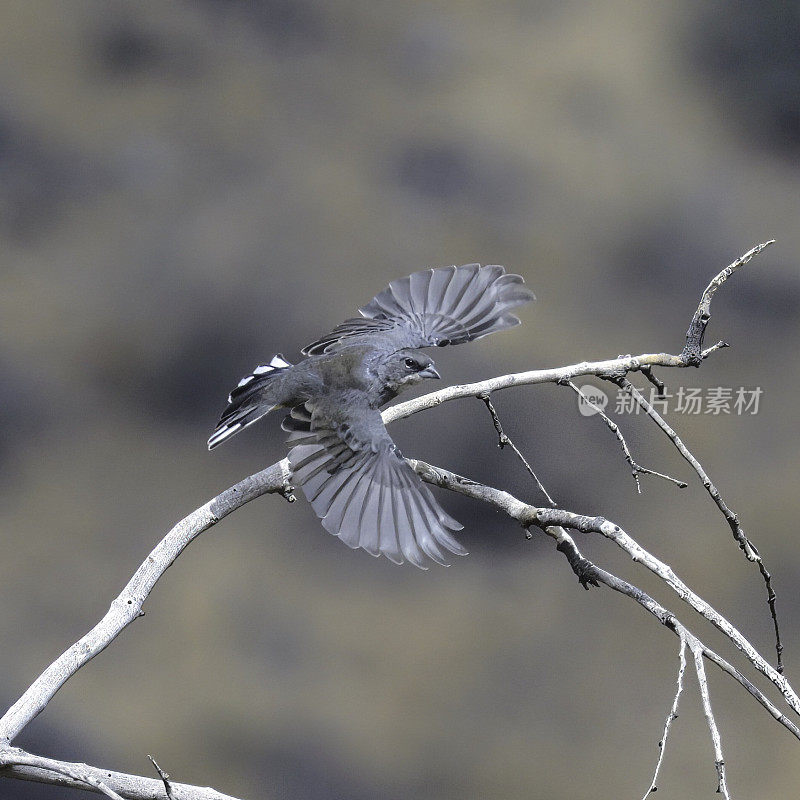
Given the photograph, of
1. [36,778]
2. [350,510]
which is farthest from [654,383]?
[36,778]

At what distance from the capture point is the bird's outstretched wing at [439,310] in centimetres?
193

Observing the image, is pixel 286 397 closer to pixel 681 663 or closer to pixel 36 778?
pixel 36 778

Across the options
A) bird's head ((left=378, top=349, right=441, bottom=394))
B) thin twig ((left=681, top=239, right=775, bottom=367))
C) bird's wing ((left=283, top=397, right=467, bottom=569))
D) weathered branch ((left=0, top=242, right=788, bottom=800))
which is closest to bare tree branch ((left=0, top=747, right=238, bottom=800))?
weathered branch ((left=0, top=242, right=788, bottom=800))

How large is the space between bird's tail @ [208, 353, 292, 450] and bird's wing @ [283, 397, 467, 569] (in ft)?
0.38

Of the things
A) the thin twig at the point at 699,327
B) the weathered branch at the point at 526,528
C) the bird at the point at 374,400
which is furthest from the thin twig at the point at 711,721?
the thin twig at the point at 699,327

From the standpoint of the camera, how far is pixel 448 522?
4.89 feet

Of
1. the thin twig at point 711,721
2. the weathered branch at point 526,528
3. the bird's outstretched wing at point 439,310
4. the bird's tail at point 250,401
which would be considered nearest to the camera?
the thin twig at point 711,721

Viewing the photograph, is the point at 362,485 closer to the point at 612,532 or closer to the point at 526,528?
the point at 526,528

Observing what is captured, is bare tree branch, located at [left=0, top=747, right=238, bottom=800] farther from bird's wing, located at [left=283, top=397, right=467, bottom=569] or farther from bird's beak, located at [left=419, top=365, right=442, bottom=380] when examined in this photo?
bird's beak, located at [left=419, top=365, right=442, bottom=380]

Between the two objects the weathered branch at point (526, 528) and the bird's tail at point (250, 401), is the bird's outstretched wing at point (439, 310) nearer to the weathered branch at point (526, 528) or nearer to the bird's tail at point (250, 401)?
the bird's tail at point (250, 401)

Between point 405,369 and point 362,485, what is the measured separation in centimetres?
28

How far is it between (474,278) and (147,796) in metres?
1.18

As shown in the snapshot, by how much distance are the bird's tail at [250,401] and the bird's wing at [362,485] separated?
115 millimetres

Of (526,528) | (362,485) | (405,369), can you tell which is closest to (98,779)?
(362,485)
